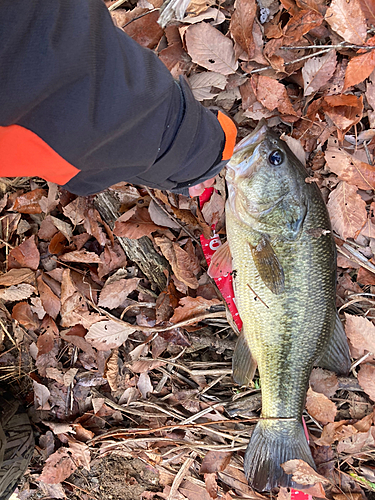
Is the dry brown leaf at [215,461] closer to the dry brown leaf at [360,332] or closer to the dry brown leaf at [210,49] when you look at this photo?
the dry brown leaf at [360,332]

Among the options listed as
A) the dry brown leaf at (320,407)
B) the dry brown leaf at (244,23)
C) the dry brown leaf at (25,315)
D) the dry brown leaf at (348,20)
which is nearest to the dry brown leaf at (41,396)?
the dry brown leaf at (25,315)

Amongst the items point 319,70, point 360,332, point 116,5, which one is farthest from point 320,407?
point 116,5

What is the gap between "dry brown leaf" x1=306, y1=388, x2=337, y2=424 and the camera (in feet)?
7.02

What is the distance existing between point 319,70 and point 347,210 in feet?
2.70

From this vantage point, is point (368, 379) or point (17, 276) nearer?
point (368, 379)

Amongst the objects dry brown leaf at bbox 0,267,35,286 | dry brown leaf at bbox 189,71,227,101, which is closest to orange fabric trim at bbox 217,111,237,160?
dry brown leaf at bbox 189,71,227,101

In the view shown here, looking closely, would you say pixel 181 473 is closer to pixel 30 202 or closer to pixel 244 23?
pixel 30 202

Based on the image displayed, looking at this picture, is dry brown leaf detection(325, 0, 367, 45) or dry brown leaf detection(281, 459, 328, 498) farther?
dry brown leaf detection(281, 459, 328, 498)

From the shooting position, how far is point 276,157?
1842mm

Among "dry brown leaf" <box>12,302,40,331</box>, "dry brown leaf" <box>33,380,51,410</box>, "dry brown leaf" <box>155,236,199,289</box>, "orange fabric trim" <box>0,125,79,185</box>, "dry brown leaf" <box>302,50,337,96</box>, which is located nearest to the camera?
"orange fabric trim" <box>0,125,79,185</box>

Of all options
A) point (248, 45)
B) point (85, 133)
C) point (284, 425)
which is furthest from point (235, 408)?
point (248, 45)

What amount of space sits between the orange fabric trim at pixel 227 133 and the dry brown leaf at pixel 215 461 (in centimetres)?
207

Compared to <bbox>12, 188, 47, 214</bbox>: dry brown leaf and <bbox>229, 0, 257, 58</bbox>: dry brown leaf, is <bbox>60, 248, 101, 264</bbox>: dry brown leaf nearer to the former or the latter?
<bbox>12, 188, 47, 214</bbox>: dry brown leaf

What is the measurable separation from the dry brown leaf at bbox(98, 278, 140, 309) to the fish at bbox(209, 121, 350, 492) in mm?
627
